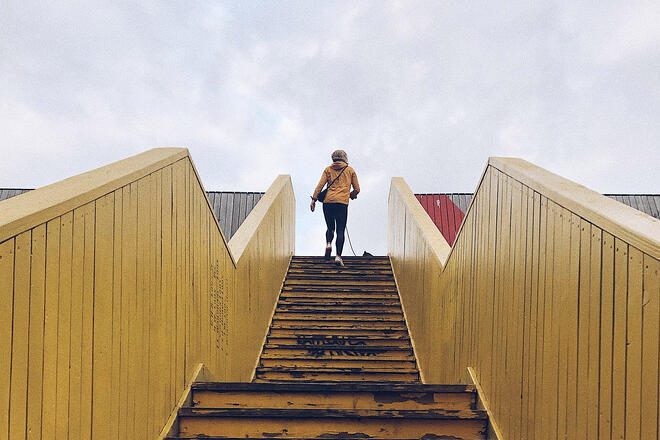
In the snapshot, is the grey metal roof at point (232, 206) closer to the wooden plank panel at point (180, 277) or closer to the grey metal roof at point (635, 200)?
the grey metal roof at point (635, 200)

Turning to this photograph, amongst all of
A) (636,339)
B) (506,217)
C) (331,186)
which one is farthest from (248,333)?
(636,339)

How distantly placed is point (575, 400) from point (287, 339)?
172 inches

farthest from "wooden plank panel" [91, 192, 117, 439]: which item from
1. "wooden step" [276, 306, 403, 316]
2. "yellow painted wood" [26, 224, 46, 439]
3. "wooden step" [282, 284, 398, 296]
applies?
"wooden step" [282, 284, 398, 296]

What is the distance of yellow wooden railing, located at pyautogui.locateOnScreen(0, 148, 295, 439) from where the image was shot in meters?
1.78

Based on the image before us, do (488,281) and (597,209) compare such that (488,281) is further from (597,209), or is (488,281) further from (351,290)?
(351,290)

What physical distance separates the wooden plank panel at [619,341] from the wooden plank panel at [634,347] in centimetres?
2

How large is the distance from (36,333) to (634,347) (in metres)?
1.58

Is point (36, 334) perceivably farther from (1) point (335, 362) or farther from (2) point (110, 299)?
(1) point (335, 362)

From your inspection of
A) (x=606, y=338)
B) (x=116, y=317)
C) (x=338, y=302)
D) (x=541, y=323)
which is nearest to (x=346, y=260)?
(x=338, y=302)

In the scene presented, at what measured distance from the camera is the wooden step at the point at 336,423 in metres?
3.29

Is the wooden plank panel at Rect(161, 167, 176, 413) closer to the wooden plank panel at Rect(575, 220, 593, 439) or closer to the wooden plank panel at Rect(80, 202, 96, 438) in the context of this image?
the wooden plank panel at Rect(80, 202, 96, 438)

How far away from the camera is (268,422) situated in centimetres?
333

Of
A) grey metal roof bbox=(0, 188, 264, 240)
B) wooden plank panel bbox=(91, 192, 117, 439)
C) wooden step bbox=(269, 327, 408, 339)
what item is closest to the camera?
wooden plank panel bbox=(91, 192, 117, 439)

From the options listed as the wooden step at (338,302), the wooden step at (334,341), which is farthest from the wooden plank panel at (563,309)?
the wooden step at (338,302)
